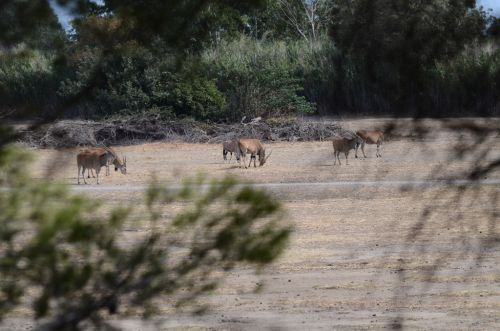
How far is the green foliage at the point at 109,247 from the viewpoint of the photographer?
351 cm

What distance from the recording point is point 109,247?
3670 millimetres

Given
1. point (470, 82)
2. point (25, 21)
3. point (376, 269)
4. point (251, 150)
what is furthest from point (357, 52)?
point (251, 150)

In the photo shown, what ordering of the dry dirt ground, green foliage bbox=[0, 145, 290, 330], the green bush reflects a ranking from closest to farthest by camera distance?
1. green foliage bbox=[0, 145, 290, 330]
2. the dry dirt ground
3. the green bush

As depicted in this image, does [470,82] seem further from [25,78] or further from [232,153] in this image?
[232,153]

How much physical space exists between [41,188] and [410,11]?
155 cm

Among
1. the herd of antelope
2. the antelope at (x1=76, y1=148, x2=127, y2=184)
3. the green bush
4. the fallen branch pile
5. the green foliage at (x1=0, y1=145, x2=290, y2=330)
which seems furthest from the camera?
the fallen branch pile

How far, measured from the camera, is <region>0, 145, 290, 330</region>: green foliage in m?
3.51

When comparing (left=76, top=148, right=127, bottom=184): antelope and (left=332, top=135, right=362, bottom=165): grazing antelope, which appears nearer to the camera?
(left=76, top=148, right=127, bottom=184): antelope

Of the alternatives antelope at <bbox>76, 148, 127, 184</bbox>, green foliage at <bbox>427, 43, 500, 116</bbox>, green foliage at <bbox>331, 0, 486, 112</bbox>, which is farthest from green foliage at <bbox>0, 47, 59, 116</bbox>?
antelope at <bbox>76, 148, 127, 184</bbox>

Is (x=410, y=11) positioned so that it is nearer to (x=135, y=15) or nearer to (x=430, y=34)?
(x=430, y=34)

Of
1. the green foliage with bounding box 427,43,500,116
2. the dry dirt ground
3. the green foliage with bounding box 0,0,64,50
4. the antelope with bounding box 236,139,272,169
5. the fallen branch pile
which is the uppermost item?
the green foliage with bounding box 0,0,64,50

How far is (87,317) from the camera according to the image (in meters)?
3.53

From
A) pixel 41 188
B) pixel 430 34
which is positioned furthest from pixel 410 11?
pixel 41 188

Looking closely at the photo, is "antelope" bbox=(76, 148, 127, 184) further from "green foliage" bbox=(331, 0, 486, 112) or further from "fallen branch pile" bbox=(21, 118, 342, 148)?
"green foliage" bbox=(331, 0, 486, 112)
